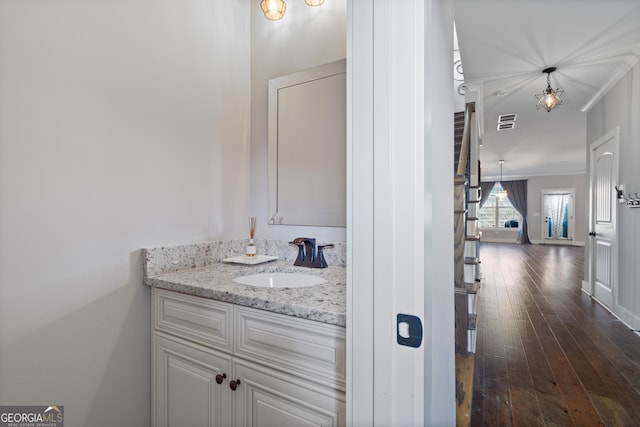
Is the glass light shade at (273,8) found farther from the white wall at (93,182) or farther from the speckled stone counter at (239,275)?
the speckled stone counter at (239,275)

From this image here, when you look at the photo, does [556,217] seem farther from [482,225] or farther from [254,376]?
[254,376]

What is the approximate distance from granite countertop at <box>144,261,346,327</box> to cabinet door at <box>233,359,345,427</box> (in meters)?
0.21

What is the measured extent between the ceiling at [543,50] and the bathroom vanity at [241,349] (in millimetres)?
2258

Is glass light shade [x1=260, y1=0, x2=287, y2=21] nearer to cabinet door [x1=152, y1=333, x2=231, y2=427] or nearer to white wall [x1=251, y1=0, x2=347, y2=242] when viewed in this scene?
white wall [x1=251, y1=0, x2=347, y2=242]

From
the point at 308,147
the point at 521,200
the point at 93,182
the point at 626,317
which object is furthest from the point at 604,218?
the point at 521,200

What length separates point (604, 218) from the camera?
3.60 meters

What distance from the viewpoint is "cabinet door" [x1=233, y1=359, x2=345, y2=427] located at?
33.9 inches

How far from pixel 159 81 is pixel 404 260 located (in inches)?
55.1

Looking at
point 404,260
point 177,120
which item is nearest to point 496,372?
point 404,260

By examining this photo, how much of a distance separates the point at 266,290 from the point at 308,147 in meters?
0.90

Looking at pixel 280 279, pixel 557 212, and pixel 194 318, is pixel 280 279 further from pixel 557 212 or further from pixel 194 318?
pixel 557 212

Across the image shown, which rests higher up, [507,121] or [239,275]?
[507,121]

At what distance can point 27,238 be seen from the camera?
1010mm

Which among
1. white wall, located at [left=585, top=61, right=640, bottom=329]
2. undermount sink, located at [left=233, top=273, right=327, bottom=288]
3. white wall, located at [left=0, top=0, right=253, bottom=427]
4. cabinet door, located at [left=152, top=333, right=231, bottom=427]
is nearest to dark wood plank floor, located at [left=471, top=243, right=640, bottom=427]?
white wall, located at [left=585, top=61, right=640, bottom=329]
